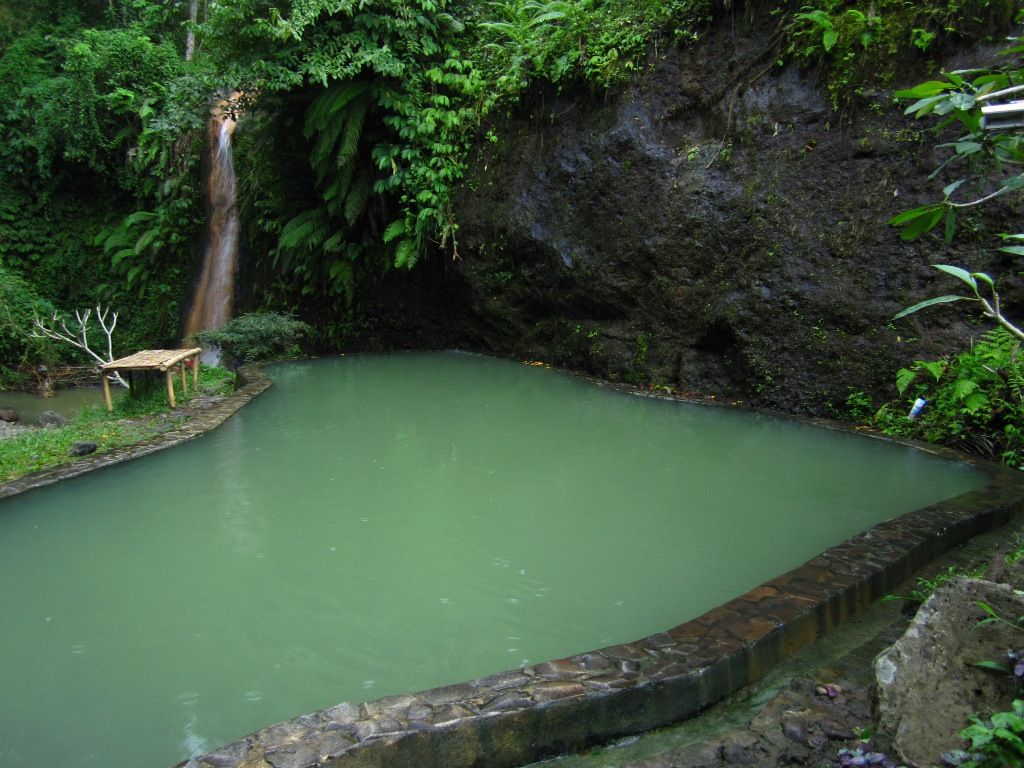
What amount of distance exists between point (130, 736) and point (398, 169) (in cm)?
950

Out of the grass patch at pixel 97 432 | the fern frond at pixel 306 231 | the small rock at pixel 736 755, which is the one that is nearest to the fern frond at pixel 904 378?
the small rock at pixel 736 755

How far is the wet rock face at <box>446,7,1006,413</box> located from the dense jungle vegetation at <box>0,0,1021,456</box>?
15.2 inches

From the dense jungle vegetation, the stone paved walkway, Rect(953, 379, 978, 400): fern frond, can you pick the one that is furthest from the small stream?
Rect(953, 379, 978, 400): fern frond

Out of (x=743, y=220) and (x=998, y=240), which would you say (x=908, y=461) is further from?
(x=743, y=220)

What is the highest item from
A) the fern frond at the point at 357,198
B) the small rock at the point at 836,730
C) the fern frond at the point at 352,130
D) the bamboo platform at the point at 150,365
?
the fern frond at the point at 352,130

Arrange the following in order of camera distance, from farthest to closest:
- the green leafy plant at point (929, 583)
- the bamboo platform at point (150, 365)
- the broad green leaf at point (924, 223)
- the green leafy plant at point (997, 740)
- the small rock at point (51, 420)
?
the small rock at point (51, 420)
the bamboo platform at point (150, 365)
the green leafy plant at point (929, 583)
the broad green leaf at point (924, 223)
the green leafy plant at point (997, 740)

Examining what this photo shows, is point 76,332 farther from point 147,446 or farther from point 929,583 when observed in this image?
point 929,583

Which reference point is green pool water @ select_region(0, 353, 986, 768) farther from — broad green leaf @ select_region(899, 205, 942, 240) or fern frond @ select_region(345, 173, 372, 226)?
fern frond @ select_region(345, 173, 372, 226)

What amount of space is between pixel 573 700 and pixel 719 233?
6.61 metres

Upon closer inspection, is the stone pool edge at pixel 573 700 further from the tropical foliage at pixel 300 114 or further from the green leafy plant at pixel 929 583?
the tropical foliage at pixel 300 114

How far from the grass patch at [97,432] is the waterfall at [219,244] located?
4.62 m

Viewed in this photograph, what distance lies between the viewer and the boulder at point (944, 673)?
84.0 inches

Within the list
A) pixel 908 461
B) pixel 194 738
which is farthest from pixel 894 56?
pixel 194 738

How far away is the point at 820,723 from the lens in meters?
2.62
